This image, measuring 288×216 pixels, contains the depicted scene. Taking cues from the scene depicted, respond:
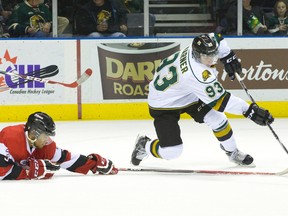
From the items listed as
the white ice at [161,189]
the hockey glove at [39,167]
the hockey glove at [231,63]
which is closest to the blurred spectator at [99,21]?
the white ice at [161,189]

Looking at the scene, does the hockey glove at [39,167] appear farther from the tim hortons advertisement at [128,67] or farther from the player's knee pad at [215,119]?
the tim hortons advertisement at [128,67]

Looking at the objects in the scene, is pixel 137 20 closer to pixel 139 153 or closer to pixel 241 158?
pixel 139 153

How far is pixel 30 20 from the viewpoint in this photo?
8.80 metres

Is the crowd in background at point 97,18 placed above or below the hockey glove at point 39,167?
above

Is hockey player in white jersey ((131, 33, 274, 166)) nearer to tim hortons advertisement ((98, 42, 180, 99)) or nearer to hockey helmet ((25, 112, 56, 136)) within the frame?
hockey helmet ((25, 112, 56, 136))

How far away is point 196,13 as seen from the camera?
30.5ft

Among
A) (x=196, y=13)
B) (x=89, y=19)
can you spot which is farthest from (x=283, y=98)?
(x=89, y=19)

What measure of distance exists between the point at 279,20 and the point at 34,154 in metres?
4.54

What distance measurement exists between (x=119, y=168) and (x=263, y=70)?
3310 mm

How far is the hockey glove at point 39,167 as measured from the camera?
510 centimetres

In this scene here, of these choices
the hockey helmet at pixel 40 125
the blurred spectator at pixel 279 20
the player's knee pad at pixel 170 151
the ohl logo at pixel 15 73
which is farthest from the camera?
the blurred spectator at pixel 279 20

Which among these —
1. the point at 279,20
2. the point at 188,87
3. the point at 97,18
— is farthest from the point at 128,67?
the point at 188,87

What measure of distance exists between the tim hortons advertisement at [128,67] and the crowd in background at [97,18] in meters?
0.33

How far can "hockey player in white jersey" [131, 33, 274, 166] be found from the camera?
5414mm
